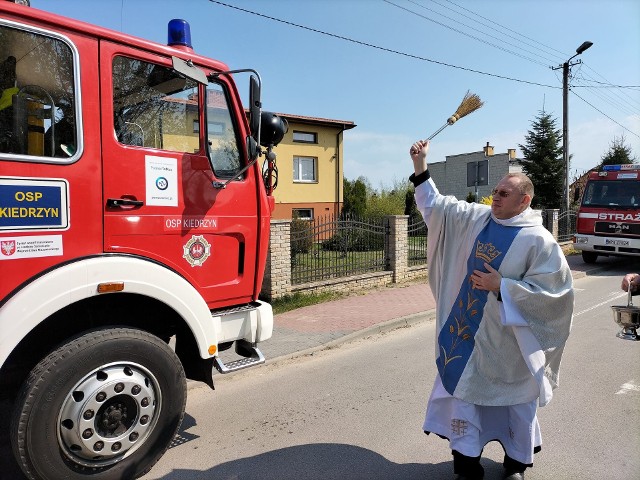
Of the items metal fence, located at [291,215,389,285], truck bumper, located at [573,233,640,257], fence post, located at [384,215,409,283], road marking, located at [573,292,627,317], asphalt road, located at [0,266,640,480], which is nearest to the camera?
asphalt road, located at [0,266,640,480]

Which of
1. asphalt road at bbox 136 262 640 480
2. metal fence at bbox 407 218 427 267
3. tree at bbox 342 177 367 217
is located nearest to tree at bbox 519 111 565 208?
tree at bbox 342 177 367 217

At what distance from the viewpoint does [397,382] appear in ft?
15.9

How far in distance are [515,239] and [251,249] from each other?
1.88 metres

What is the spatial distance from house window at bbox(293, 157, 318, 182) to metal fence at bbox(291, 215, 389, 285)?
11.8 metres

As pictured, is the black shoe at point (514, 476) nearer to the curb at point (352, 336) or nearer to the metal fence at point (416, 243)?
the curb at point (352, 336)

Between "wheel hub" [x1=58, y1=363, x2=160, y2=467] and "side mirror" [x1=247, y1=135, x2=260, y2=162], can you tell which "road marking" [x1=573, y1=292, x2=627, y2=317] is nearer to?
"side mirror" [x1=247, y1=135, x2=260, y2=162]

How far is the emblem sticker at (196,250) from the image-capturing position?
10.6 ft

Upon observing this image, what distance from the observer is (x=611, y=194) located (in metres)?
13.5

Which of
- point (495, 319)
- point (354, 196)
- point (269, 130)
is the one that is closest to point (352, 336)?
point (269, 130)

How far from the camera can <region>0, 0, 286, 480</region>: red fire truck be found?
2.54 m

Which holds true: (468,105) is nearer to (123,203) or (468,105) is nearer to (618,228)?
(123,203)

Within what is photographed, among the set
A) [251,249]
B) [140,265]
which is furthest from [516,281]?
[140,265]

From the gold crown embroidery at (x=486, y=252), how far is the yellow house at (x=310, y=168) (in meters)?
17.9

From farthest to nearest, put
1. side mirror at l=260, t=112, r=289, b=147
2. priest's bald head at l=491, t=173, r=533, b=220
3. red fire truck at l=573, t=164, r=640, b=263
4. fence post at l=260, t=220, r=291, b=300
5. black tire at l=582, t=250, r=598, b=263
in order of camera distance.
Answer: black tire at l=582, t=250, r=598, b=263, red fire truck at l=573, t=164, r=640, b=263, fence post at l=260, t=220, r=291, b=300, side mirror at l=260, t=112, r=289, b=147, priest's bald head at l=491, t=173, r=533, b=220
